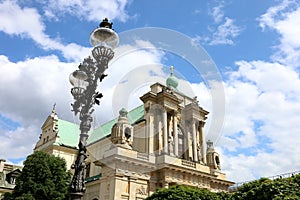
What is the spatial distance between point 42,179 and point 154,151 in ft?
40.3

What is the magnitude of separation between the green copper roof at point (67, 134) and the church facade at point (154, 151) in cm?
84

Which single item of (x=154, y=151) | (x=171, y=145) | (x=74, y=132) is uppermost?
(x=74, y=132)

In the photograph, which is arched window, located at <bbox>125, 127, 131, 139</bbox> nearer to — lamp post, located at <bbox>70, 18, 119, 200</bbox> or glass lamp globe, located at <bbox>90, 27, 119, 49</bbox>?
lamp post, located at <bbox>70, 18, 119, 200</bbox>

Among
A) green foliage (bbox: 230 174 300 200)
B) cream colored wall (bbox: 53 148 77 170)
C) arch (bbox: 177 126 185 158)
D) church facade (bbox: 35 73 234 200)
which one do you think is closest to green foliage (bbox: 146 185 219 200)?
green foliage (bbox: 230 174 300 200)

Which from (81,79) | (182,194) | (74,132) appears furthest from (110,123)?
(81,79)

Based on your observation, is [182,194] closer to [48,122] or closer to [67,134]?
[67,134]

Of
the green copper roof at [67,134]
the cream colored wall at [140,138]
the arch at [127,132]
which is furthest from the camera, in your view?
the green copper roof at [67,134]

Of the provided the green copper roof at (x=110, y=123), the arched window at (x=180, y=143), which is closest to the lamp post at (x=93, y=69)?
the green copper roof at (x=110, y=123)

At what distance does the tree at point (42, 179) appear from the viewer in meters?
30.5

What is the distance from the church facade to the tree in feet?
→ 11.4

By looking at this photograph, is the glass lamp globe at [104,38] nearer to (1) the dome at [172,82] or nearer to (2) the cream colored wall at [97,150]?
(1) the dome at [172,82]

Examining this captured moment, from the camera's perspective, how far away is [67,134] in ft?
164

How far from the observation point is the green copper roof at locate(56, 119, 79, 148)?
157 feet

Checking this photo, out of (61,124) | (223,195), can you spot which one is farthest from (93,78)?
(61,124)
